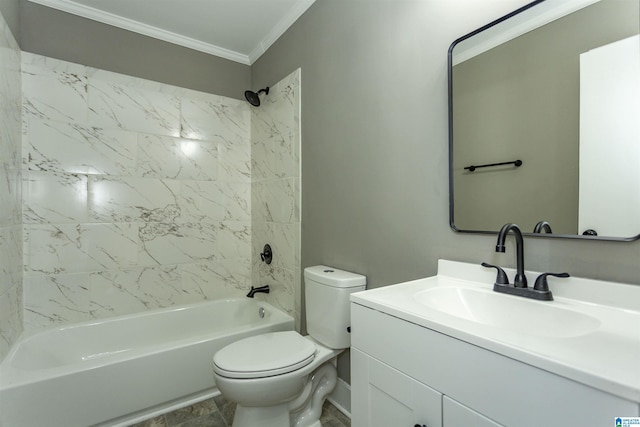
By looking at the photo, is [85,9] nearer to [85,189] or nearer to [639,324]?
[85,189]

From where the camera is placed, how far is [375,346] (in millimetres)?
913

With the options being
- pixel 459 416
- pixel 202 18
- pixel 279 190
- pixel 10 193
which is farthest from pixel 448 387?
pixel 202 18

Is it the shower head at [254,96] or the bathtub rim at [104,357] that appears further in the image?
the shower head at [254,96]

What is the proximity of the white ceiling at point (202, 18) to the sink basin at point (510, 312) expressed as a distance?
1973 millimetres

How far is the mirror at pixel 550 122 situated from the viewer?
0.81m

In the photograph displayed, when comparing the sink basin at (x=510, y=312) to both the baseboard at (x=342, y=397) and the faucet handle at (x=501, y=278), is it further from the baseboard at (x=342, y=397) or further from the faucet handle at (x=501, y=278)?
the baseboard at (x=342, y=397)

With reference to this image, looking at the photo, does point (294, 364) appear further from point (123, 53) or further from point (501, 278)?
point (123, 53)

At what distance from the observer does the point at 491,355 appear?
0.63 metres

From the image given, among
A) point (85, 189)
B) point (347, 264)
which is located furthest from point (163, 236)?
point (347, 264)

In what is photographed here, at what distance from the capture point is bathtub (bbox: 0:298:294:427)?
140 centimetres

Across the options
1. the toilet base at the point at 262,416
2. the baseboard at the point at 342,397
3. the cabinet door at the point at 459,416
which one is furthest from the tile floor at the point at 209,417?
the cabinet door at the point at 459,416

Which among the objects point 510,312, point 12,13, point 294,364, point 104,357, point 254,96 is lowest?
point 104,357

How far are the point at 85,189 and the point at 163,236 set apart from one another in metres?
0.60

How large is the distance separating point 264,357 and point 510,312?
41.0 inches
